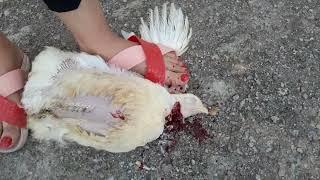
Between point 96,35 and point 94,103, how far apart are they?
22 cm

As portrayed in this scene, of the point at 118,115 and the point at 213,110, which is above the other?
the point at 118,115

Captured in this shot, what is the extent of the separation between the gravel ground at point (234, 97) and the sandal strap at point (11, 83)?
7.0 inches

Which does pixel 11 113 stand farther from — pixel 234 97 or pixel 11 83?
Result: pixel 234 97

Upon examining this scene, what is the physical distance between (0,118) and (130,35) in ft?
1.52

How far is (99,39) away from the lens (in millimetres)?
1642

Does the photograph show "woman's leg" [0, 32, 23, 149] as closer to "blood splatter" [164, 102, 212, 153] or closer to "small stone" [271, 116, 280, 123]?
"blood splatter" [164, 102, 212, 153]

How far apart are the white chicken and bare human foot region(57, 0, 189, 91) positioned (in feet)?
0.13

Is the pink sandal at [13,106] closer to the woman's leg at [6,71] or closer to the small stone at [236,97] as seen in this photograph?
the woman's leg at [6,71]

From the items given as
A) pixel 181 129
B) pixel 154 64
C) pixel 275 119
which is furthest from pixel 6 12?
pixel 275 119

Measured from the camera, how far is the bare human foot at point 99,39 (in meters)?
1.54

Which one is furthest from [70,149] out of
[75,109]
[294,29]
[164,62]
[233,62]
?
[294,29]

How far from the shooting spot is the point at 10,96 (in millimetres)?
1678

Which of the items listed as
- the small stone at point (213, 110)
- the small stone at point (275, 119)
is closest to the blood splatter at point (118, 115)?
the small stone at point (213, 110)

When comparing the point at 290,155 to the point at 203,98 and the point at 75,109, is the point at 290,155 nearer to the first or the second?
the point at 203,98
